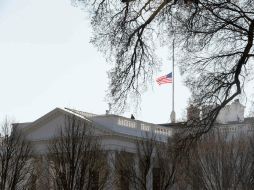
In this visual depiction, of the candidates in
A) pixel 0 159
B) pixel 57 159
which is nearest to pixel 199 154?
pixel 57 159

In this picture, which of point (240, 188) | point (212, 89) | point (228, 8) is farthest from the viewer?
point (240, 188)

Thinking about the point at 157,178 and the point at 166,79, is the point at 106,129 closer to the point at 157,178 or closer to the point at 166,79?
the point at 166,79

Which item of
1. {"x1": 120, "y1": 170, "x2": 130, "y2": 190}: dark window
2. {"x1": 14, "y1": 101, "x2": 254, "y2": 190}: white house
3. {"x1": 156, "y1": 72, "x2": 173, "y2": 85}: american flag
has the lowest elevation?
{"x1": 120, "y1": 170, "x2": 130, "y2": 190}: dark window

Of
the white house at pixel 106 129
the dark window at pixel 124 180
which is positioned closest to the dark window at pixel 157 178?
the dark window at pixel 124 180

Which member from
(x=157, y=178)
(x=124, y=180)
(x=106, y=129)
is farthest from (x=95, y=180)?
(x=106, y=129)

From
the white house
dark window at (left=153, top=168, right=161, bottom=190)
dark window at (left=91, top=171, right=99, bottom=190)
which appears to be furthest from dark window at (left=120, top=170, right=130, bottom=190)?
the white house

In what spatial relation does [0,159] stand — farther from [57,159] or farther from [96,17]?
[96,17]

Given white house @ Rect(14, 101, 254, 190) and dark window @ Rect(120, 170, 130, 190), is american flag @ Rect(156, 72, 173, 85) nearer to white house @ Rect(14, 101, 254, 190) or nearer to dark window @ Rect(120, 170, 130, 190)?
white house @ Rect(14, 101, 254, 190)

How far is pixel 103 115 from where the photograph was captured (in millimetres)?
52312

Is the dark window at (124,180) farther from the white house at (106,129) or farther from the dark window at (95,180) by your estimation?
the white house at (106,129)

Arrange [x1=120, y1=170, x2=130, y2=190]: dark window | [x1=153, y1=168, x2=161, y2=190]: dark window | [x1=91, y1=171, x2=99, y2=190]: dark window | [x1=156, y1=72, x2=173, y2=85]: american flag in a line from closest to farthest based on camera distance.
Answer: [x1=91, y1=171, x2=99, y2=190]: dark window, [x1=153, y1=168, x2=161, y2=190]: dark window, [x1=120, y1=170, x2=130, y2=190]: dark window, [x1=156, y1=72, x2=173, y2=85]: american flag

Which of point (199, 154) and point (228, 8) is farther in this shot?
point (199, 154)

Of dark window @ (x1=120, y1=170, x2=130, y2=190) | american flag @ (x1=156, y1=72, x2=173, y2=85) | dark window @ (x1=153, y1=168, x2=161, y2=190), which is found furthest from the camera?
american flag @ (x1=156, y1=72, x2=173, y2=85)

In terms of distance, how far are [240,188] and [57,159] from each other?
1268 cm
